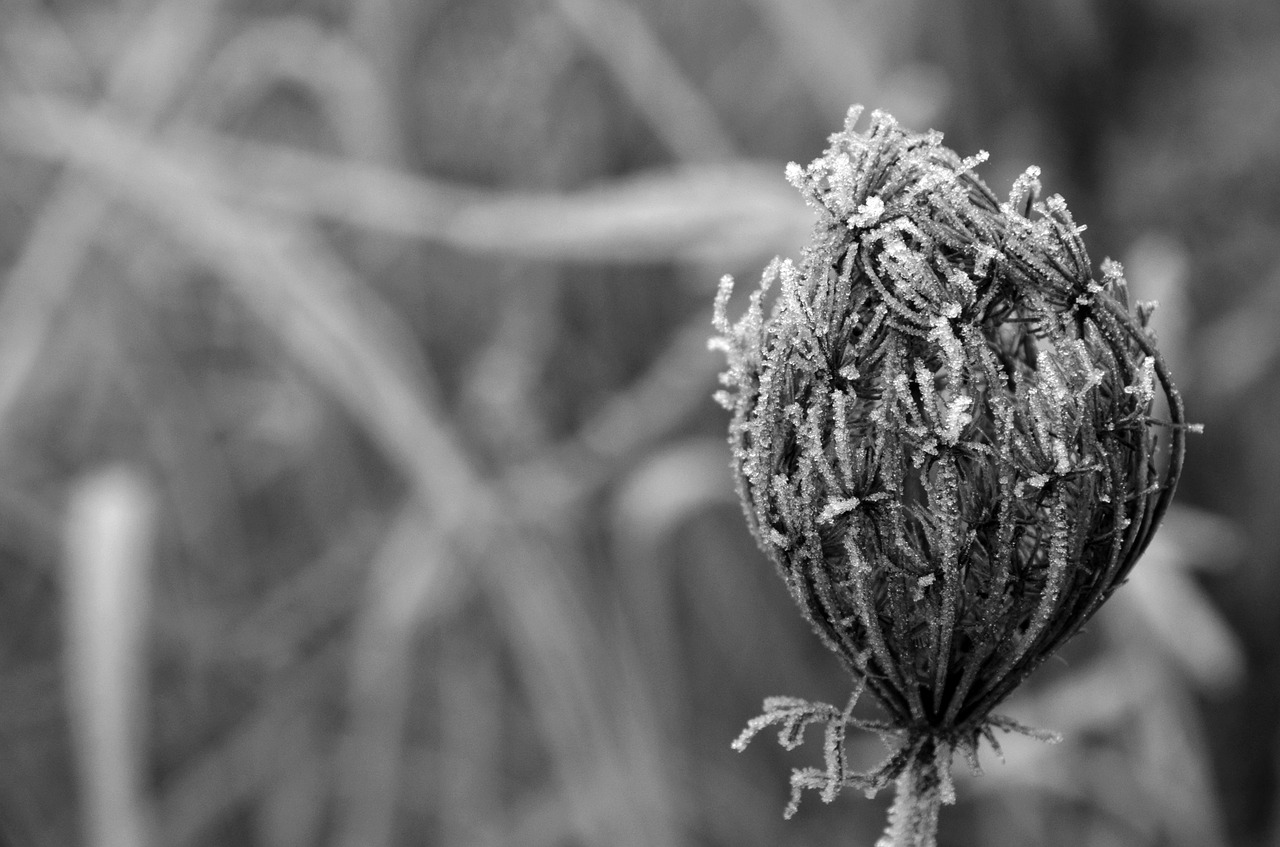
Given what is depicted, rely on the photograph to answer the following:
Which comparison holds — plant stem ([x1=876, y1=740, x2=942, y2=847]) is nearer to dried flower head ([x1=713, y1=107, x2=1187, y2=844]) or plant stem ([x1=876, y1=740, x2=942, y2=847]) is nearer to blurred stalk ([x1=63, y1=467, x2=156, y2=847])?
dried flower head ([x1=713, y1=107, x2=1187, y2=844])

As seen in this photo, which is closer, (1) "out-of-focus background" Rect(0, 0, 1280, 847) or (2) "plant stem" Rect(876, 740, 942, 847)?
(2) "plant stem" Rect(876, 740, 942, 847)

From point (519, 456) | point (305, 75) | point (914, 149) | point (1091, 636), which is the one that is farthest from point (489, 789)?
point (914, 149)

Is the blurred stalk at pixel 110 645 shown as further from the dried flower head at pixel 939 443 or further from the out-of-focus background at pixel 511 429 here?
the dried flower head at pixel 939 443

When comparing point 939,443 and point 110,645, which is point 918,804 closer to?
point 939,443

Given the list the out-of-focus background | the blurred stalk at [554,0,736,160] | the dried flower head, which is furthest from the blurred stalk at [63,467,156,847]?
the dried flower head

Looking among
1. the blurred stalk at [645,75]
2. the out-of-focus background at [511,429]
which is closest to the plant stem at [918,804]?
the out-of-focus background at [511,429]

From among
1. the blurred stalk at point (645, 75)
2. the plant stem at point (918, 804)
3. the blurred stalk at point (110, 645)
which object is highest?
the blurred stalk at point (645, 75)

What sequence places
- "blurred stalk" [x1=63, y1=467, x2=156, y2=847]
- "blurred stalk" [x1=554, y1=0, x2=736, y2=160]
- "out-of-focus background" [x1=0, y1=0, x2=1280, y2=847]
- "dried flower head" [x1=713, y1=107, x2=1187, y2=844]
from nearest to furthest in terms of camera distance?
→ "dried flower head" [x1=713, y1=107, x2=1187, y2=844], "blurred stalk" [x1=63, y1=467, x2=156, y2=847], "out-of-focus background" [x1=0, y1=0, x2=1280, y2=847], "blurred stalk" [x1=554, y1=0, x2=736, y2=160]

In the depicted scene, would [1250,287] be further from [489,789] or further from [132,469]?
[132,469]
